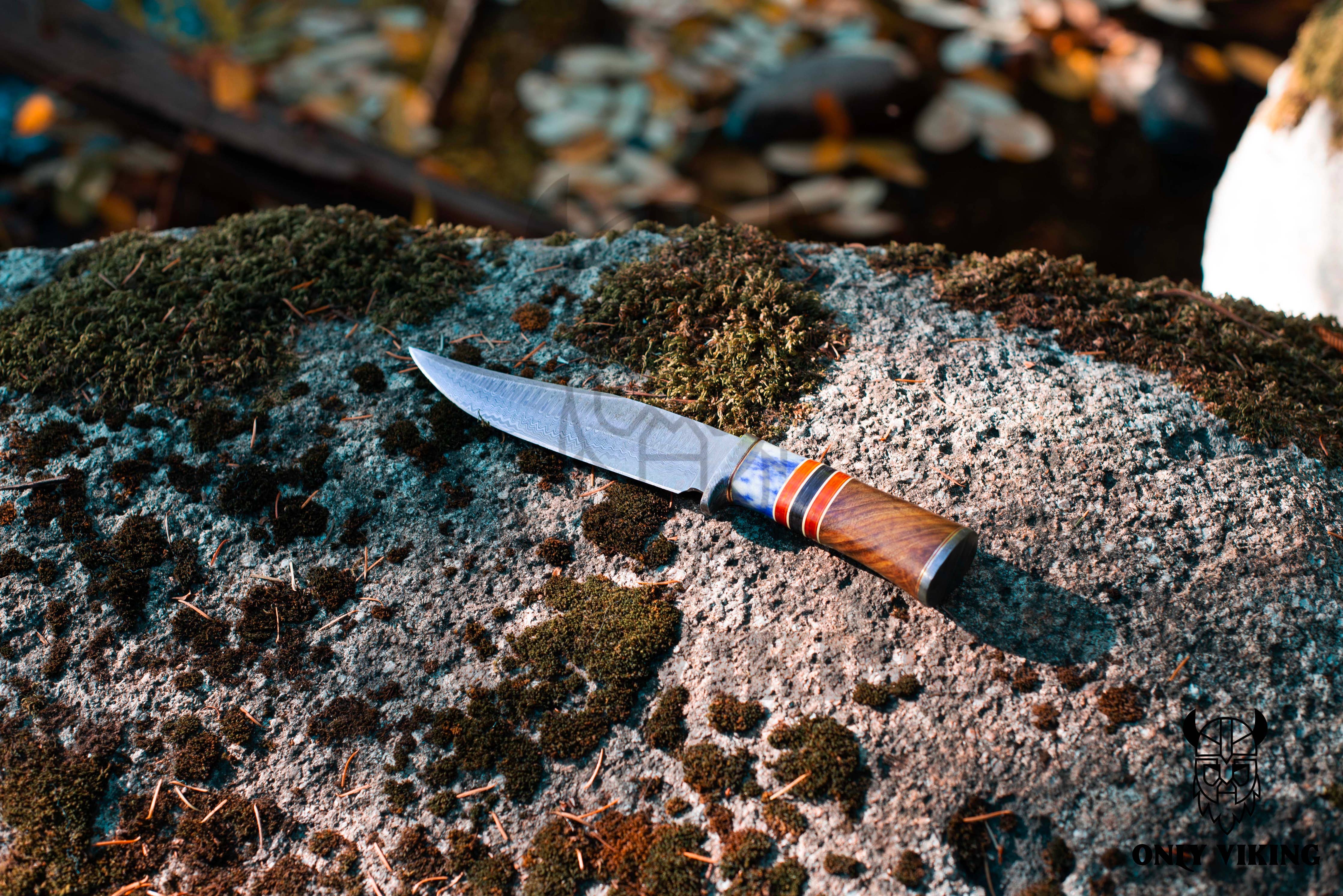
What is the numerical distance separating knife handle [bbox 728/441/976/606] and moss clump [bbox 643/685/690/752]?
0.50m

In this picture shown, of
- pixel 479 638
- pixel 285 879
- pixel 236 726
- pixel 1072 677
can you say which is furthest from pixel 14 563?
pixel 1072 677

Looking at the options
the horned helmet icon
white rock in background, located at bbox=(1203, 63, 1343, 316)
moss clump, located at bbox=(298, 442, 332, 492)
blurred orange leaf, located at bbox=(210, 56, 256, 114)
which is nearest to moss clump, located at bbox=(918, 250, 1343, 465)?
white rock in background, located at bbox=(1203, 63, 1343, 316)

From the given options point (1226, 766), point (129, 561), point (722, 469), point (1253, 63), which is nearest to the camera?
point (1226, 766)

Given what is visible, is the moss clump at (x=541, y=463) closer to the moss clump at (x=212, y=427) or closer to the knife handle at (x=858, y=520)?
the knife handle at (x=858, y=520)

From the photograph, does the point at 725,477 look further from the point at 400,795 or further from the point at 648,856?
the point at 400,795

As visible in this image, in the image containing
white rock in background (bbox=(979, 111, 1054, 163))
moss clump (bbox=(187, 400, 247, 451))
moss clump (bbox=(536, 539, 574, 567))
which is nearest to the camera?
moss clump (bbox=(536, 539, 574, 567))

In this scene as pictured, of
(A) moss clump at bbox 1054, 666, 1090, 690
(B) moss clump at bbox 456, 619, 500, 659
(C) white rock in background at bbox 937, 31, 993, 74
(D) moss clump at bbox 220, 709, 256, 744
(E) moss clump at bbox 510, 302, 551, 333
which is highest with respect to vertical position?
(C) white rock in background at bbox 937, 31, 993, 74

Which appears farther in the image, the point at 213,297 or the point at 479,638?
the point at 213,297

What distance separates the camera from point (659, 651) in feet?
7.01

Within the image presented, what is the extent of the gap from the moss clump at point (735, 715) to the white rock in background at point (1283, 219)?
7.49 feet

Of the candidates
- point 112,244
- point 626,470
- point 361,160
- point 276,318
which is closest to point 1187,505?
point 626,470

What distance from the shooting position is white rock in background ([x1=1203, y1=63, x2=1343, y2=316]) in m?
3.18

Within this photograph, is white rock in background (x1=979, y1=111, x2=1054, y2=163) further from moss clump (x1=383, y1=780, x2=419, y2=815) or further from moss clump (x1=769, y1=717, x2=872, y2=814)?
moss clump (x1=383, y1=780, x2=419, y2=815)

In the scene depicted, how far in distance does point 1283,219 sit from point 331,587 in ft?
12.2
